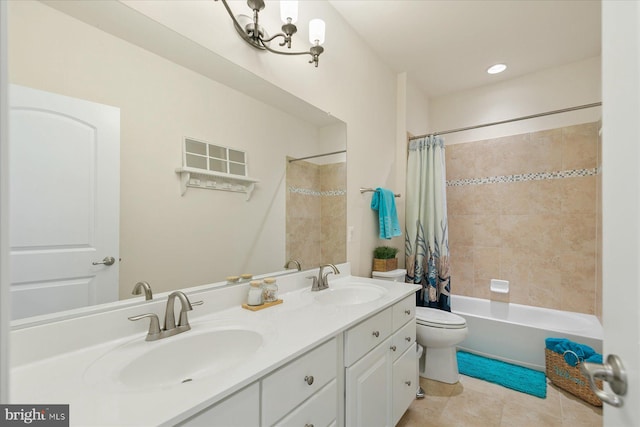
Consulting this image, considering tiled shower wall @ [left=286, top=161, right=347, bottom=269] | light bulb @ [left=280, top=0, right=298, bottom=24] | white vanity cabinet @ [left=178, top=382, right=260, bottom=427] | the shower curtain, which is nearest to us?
white vanity cabinet @ [left=178, top=382, right=260, bottom=427]

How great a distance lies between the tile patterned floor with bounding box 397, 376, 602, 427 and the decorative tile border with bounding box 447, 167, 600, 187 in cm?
179

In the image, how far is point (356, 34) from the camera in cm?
222

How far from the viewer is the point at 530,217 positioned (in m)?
2.75

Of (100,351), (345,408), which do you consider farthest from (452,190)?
(100,351)

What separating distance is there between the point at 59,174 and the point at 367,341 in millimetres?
1248

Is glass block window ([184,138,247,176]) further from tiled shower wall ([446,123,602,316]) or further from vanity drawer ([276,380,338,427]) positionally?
tiled shower wall ([446,123,602,316])

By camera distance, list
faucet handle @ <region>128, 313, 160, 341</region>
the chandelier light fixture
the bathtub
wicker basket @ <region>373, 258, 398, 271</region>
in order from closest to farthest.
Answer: faucet handle @ <region>128, 313, 160, 341</region>
the chandelier light fixture
the bathtub
wicker basket @ <region>373, 258, 398, 271</region>

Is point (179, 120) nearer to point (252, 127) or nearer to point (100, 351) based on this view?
point (252, 127)

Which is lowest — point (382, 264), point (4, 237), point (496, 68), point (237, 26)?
point (382, 264)

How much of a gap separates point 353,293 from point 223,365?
941mm

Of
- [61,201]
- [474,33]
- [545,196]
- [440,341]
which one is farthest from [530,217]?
[61,201]

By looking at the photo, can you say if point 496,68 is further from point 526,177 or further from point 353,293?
point 353,293

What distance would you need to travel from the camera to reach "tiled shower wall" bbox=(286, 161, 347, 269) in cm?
164

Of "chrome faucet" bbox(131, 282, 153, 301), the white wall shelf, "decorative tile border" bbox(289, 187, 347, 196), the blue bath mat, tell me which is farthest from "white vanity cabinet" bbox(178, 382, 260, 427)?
the blue bath mat
